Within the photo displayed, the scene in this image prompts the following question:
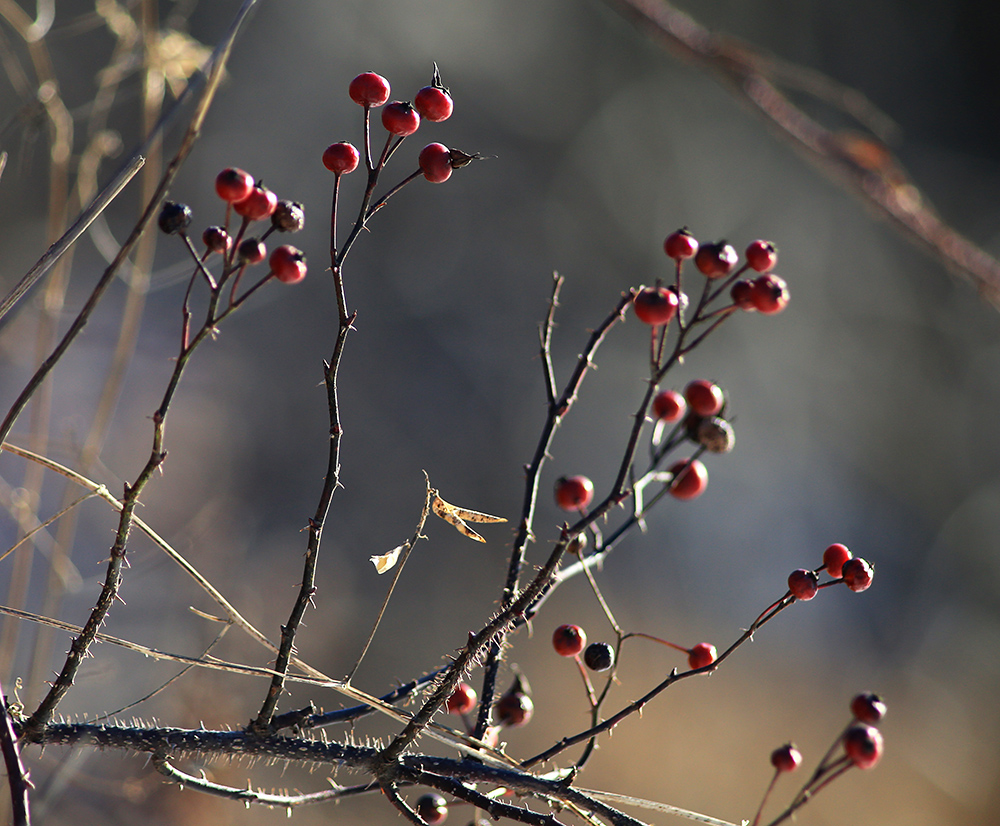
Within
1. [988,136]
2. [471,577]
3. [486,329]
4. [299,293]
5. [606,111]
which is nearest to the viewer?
[471,577]

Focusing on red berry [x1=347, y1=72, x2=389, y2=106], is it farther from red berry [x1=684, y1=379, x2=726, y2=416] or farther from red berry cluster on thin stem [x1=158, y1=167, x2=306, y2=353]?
red berry [x1=684, y1=379, x2=726, y2=416]

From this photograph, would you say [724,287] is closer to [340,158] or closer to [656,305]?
[656,305]

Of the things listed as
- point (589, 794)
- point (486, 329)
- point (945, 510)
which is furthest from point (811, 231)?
point (589, 794)

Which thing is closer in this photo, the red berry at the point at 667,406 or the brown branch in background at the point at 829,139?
the red berry at the point at 667,406

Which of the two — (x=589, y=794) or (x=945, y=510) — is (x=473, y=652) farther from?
(x=945, y=510)

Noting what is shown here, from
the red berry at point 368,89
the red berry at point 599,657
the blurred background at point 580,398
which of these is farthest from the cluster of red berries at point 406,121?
the blurred background at point 580,398

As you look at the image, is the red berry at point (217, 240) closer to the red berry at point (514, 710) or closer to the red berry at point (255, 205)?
the red berry at point (255, 205)
